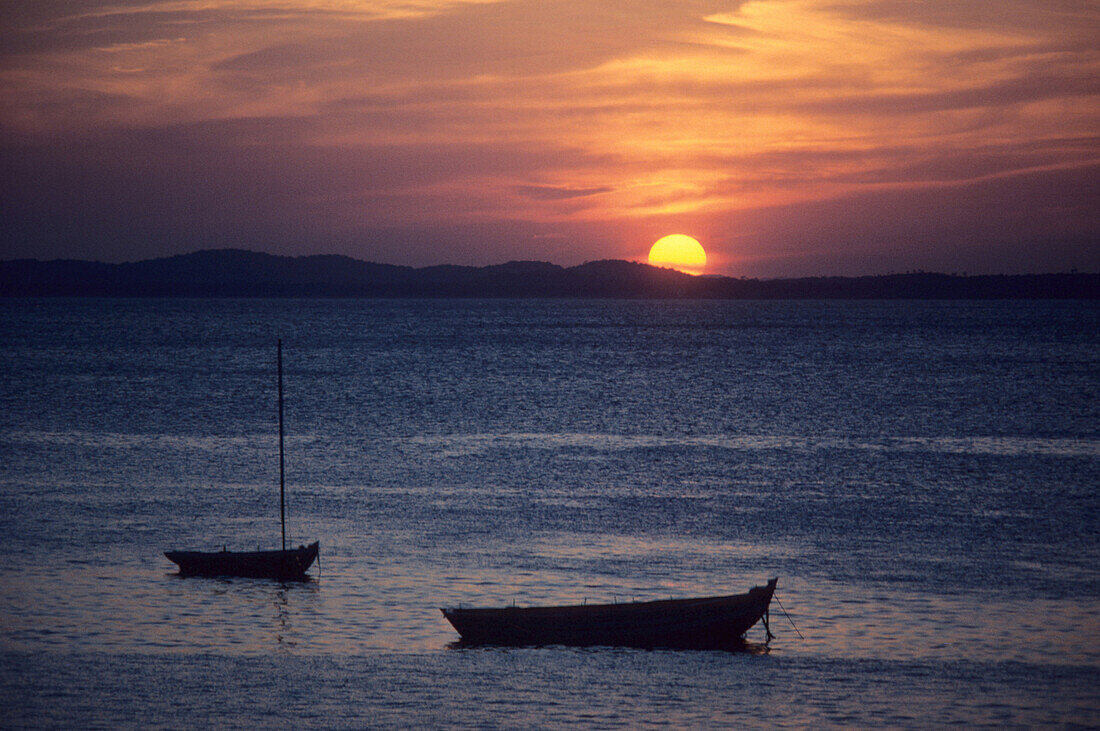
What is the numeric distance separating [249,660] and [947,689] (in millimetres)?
17271

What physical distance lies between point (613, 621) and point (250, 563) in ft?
43.5

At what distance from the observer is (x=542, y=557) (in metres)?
39.1

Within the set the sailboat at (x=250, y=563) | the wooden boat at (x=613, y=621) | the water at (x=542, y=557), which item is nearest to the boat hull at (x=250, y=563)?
the sailboat at (x=250, y=563)

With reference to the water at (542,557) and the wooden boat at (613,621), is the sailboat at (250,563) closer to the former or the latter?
the water at (542,557)

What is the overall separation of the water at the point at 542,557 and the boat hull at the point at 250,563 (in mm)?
763

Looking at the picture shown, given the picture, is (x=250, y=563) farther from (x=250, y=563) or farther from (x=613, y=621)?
(x=613, y=621)

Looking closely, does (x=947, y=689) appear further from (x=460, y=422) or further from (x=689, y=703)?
(x=460, y=422)

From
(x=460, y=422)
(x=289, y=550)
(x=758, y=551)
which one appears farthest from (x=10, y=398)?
(x=758, y=551)

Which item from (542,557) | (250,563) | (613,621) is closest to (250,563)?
(250,563)

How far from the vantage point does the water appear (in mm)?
25797

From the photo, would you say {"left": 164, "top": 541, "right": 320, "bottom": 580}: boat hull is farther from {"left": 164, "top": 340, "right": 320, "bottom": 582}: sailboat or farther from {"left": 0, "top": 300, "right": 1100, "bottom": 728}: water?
{"left": 0, "top": 300, "right": 1100, "bottom": 728}: water

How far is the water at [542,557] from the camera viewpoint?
25797mm

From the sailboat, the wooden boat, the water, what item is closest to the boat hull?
the sailboat

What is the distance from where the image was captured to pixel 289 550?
1407 inches
